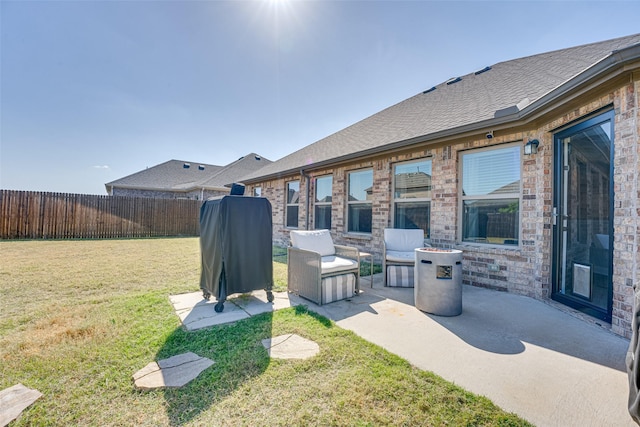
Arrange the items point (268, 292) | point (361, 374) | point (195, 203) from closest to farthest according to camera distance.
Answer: point (361, 374)
point (268, 292)
point (195, 203)

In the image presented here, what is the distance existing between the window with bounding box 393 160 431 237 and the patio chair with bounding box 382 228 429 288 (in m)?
0.67

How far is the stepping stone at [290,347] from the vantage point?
2426 mm

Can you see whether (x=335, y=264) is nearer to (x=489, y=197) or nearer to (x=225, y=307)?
(x=225, y=307)

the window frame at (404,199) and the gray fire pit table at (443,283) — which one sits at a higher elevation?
the window frame at (404,199)

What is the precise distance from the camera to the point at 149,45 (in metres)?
7.05

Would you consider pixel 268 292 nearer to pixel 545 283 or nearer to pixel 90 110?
pixel 545 283

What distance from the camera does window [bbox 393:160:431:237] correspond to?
5812 millimetres

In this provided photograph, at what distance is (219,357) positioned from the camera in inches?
94.0

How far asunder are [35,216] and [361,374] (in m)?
15.0

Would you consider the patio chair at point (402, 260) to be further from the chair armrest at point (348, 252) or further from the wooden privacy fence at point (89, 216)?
the wooden privacy fence at point (89, 216)

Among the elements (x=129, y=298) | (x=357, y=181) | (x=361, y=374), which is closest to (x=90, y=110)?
(x=129, y=298)

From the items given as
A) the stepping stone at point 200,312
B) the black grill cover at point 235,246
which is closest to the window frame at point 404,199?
the black grill cover at point 235,246

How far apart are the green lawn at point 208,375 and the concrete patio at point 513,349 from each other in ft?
0.79

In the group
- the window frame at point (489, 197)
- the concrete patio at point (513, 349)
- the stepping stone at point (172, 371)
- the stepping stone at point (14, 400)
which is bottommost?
the stepping stone at point (14, 400)
